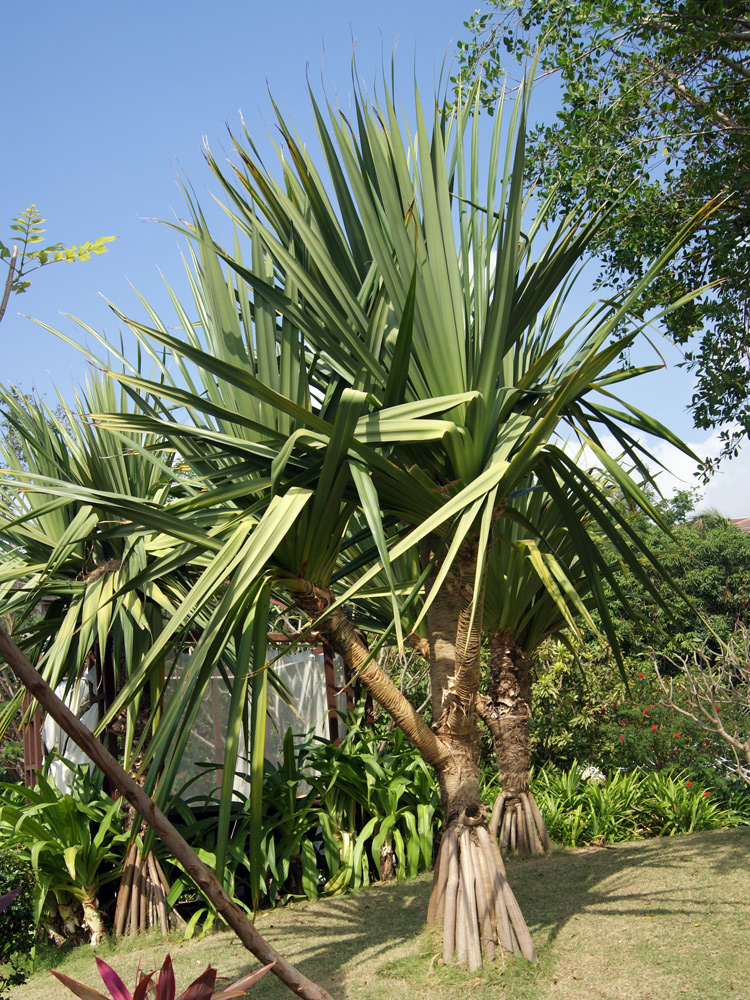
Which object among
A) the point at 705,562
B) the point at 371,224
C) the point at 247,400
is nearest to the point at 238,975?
the point at 247,400

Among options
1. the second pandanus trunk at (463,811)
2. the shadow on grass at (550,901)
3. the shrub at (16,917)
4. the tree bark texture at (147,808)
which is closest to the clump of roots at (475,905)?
the second pandanus trunk at (463,811)

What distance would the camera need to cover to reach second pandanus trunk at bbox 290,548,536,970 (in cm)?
312

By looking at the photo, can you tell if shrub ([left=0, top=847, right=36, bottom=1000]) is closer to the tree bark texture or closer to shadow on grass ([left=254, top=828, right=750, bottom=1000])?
shadow on grass ([left=254, top=828, right=750, bottom=1000])

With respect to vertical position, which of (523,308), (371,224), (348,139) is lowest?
(523,308)

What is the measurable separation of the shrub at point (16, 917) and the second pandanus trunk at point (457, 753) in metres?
2.17

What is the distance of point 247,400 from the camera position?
353 centimetres

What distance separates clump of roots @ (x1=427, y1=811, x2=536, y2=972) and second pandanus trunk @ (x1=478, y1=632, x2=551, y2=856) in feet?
5.69

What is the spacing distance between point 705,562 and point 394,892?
37.0 feet

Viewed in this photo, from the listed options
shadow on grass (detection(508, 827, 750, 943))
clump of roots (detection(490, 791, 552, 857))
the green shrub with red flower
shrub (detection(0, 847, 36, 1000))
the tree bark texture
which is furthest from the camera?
the green shrub with red flower

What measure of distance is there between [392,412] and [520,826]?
10.3 ft

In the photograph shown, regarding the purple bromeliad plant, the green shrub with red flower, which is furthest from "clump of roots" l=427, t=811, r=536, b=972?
Result: the green shrub with red flower

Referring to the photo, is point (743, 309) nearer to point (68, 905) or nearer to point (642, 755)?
point (642, 755)

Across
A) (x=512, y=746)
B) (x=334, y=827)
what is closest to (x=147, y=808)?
(x=512, y=746)

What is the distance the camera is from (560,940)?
10.8 feet
